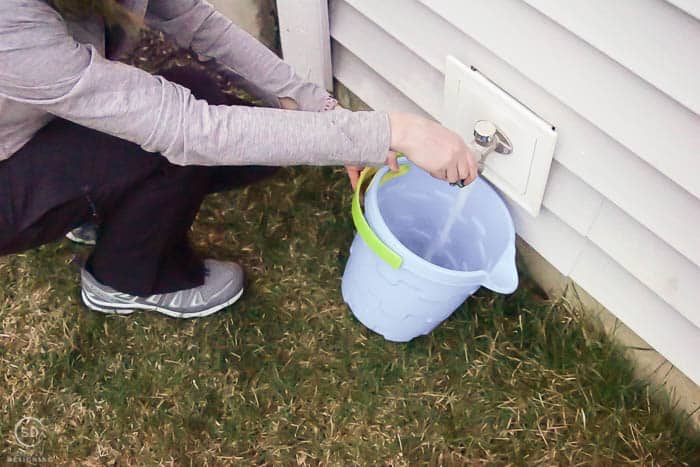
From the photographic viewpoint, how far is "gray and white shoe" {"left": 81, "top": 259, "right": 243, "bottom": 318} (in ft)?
5.02

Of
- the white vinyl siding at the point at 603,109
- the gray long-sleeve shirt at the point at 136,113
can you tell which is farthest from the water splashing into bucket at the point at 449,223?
the gray long-sleeve shirt at the point at 136,113

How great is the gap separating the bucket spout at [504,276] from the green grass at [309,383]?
0.87 feet

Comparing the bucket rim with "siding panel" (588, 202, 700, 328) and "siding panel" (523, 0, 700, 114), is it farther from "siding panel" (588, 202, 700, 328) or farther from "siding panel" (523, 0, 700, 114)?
"siding panel" (523, 0, 700, 114)

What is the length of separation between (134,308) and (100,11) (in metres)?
0.73

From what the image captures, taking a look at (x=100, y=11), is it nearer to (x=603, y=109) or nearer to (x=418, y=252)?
(x=603, y=109)

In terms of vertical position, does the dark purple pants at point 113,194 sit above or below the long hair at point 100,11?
below

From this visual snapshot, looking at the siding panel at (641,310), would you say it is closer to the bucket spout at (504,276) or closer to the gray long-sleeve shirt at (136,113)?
the bucket spout at (504,276)

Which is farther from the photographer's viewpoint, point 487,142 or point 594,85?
point 487,142

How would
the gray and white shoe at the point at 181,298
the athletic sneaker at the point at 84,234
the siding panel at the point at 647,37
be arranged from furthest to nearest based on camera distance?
1. the athletic sneaker at the point at 84,234
2. the gray and white shoe at the point at 181,298
3. the siding panel at the point at 647,37

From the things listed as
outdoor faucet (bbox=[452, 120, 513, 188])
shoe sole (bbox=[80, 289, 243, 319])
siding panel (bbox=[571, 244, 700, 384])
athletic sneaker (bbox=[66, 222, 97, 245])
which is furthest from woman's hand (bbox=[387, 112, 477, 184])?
athletic sneaker (bbox=[66, 222, 97, 245])

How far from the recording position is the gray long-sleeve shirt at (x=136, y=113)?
0.95 m

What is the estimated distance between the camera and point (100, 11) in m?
1.02

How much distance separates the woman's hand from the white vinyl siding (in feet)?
0.58

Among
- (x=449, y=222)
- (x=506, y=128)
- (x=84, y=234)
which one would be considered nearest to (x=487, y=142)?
(x=506, y=128)
